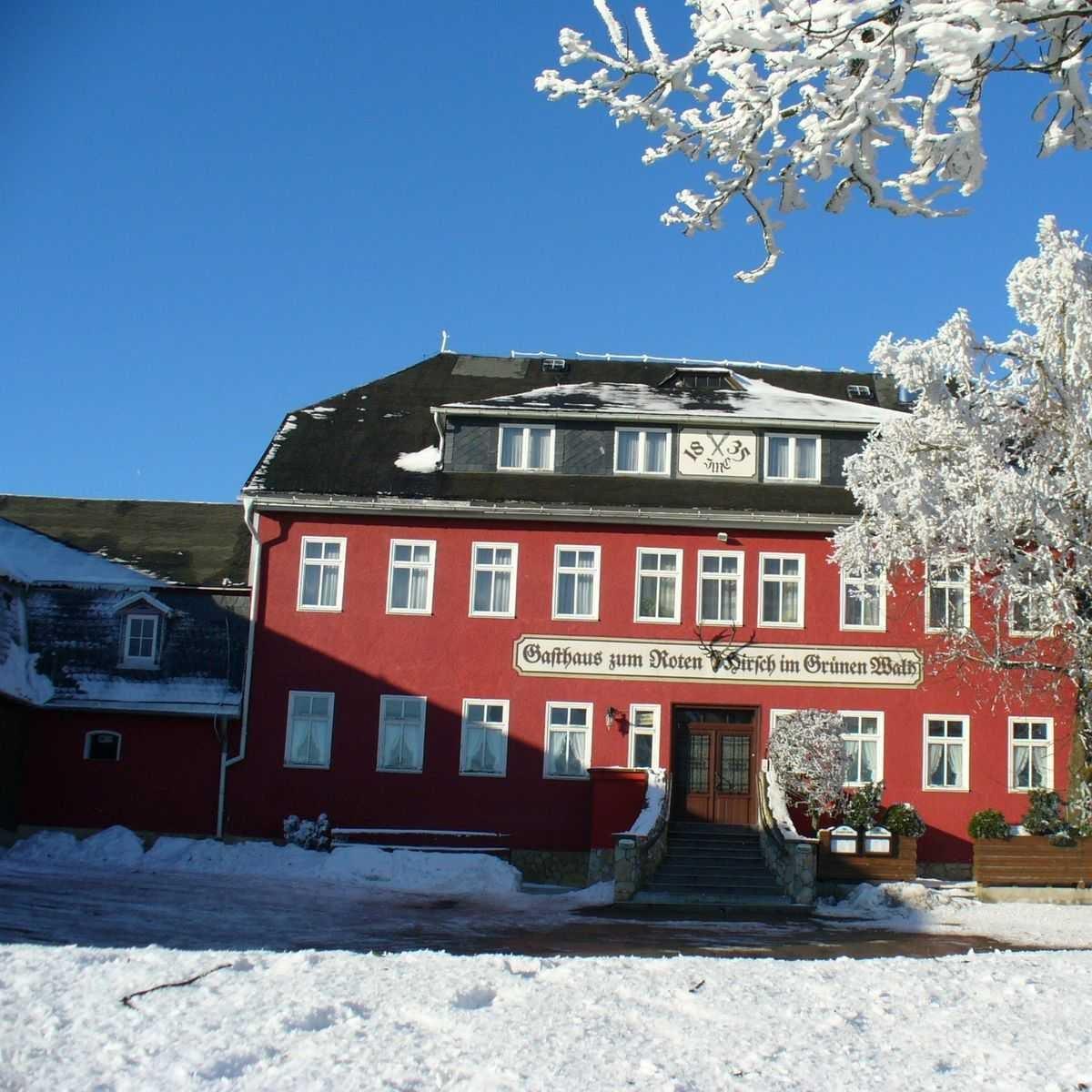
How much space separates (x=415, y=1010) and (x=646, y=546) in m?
19.6

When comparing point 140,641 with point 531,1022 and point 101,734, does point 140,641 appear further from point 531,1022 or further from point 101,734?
point 531,1022

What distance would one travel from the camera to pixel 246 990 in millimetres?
7484

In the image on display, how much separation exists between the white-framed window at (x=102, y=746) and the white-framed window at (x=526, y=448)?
9.17 m

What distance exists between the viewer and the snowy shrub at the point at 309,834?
82.2ft

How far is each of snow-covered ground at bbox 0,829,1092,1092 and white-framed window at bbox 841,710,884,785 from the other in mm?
16431

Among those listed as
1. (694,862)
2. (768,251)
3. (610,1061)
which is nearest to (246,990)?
(610,1061)

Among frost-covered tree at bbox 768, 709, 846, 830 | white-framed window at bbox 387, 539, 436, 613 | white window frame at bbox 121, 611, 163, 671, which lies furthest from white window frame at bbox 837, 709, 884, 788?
white window frame at bbox 121, 611, 163, 671

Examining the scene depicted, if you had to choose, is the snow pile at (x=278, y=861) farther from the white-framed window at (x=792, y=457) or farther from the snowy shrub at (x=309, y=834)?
the white-framed window at (x=792, y=457)

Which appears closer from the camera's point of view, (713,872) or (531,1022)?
(531,1022)

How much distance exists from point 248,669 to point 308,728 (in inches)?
63.4

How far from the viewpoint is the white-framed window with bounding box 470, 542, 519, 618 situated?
26.5 m

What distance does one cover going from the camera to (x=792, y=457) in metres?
27.6

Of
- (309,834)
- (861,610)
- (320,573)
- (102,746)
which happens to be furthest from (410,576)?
(861,610)

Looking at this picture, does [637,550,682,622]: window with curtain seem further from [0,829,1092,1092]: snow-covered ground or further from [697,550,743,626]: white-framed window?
[0,829,1092,1092]: snow-covered ground
